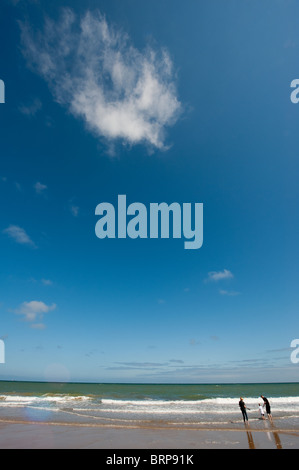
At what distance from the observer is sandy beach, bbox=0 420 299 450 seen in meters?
13.4

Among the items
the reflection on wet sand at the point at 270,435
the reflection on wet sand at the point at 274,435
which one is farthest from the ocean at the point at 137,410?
the reflection on wet sand at the point at 274,435

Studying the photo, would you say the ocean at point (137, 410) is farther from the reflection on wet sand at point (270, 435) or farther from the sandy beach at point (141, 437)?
the sandy beach at point (141, 437)

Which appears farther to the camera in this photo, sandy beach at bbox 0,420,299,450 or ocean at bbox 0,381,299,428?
ocean at bbox 0,381,299,428

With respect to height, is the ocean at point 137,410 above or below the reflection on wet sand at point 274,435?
below

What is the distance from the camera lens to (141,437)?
1527cm

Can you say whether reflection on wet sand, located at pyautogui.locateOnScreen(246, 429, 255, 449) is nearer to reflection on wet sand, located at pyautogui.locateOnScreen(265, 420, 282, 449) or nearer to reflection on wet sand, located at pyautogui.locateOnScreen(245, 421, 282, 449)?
reflection on wet sand, located at pyautogui.locateOnScreen(245, 421, 282, 449)

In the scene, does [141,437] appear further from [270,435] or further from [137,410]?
[137,410]

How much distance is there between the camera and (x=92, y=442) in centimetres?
1406

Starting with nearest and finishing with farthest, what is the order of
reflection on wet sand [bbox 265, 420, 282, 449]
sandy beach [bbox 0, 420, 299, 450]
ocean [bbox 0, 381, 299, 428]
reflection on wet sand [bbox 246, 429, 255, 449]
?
1. reflection on wet sand [bbox 246, 429, 255, 449]
2. reflection on wet sand [bbox 265, 420, 282, 449]
3. sandy beach [bbox 0, 420, 299, 450]
4. ocean [bbox 0, 381, 299, 428]

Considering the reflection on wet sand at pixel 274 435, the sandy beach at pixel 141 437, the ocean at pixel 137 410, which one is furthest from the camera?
the ocean at pixel 137 410

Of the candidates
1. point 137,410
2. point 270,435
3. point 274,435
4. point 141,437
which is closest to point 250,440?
point 270,435

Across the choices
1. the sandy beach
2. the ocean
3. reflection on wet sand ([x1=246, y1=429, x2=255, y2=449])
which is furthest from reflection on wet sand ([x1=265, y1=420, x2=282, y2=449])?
the ocean

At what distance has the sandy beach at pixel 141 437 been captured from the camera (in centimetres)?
1335
